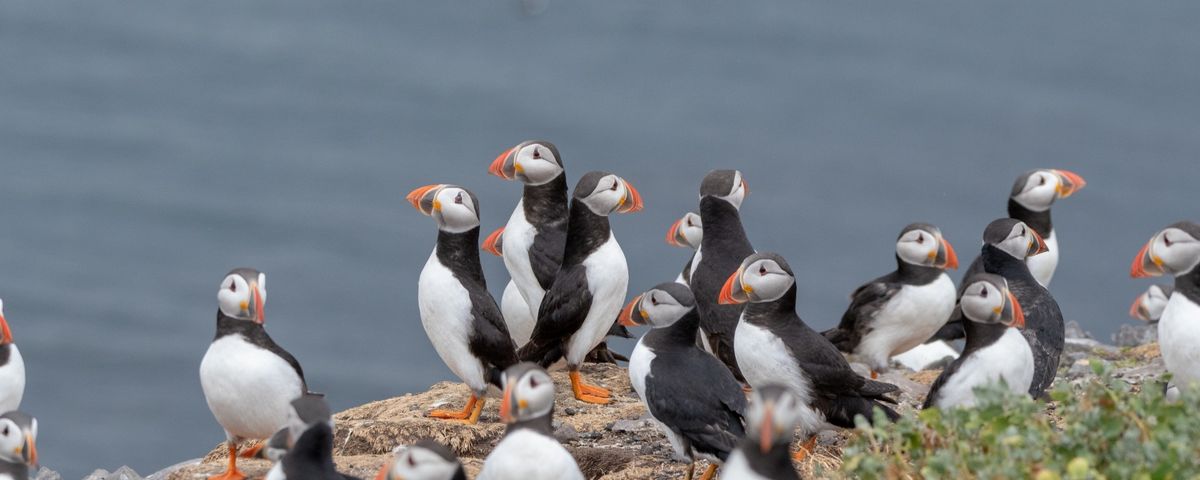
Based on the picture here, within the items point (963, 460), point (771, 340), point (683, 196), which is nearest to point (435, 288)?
point (771, 340)

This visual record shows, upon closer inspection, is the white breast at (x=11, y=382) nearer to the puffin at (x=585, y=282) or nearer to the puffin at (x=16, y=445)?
the puffin at (x=16, y=445)

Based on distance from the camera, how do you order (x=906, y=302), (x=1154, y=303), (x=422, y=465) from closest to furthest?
(x=422, y=465) < (x=906, y=302) < (x=1154, y=303)

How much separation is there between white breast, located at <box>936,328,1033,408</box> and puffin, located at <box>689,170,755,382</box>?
4.46 ft

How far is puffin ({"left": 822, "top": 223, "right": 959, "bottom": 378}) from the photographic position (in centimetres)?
848

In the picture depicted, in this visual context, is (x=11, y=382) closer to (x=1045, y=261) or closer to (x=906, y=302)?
(x=906, y=302)

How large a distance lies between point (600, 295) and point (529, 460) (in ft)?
8.58

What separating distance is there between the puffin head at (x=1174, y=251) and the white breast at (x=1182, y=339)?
4.6 inches

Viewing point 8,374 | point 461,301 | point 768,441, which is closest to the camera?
point 768,441

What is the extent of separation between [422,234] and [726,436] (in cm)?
932

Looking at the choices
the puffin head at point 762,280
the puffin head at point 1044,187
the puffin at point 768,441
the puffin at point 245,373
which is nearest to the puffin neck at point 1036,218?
the puffin head at point 1044,187

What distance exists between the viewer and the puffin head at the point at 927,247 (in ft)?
27.7

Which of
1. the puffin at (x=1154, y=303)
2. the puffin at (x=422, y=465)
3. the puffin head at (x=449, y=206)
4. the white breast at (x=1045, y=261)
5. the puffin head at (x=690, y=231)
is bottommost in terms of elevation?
the puffin at (x=1154, y=303)

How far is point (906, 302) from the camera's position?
8.54 m

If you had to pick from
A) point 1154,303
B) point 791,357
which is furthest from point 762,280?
point 1154,303
